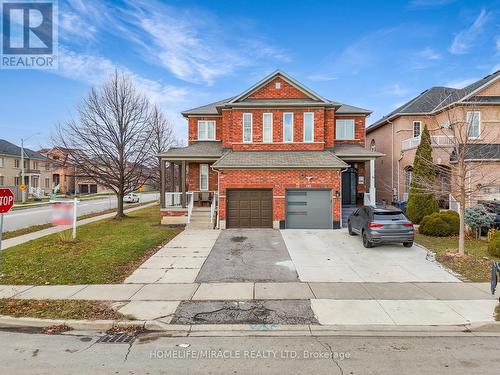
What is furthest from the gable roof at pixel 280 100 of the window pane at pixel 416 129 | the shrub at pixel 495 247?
the shrub at pixel 495 247

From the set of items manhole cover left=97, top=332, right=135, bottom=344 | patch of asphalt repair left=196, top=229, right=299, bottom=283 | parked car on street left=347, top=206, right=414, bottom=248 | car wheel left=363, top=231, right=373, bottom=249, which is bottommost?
manhole cover left=97, top=332, right=135, bottom=344

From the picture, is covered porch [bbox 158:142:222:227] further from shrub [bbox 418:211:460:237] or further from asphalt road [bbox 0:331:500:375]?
asphalt road [bbox 0:331:500:375]

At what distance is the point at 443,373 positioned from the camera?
4359 mm

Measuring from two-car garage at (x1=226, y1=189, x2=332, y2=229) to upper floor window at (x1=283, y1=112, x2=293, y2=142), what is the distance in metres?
3.90

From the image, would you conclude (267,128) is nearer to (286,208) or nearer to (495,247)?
(286,208)

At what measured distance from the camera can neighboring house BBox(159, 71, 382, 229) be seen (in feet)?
56.0

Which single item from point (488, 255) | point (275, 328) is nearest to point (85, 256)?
point (275, 328)

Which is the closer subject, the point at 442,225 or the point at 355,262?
the point at 355,262

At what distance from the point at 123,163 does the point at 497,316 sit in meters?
21.2

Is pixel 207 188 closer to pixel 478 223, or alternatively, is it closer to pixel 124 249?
pixel 124 249

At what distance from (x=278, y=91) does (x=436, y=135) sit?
1340cm

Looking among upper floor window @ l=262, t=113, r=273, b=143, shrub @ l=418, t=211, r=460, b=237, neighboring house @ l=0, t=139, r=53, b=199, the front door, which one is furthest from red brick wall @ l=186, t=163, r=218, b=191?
neighboring house @ l=0, t=139, r=53, b=199

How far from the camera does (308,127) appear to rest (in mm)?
19281

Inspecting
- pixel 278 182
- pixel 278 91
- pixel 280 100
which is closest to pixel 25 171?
pixel 278 91
